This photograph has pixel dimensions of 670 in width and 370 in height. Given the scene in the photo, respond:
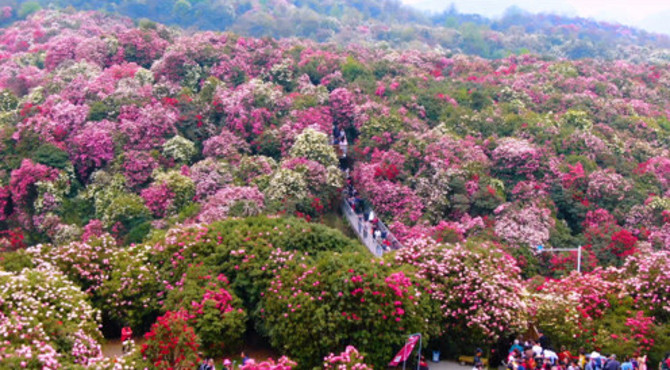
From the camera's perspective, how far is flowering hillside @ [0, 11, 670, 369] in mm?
17781

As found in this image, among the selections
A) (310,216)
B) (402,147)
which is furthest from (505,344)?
(402,147)

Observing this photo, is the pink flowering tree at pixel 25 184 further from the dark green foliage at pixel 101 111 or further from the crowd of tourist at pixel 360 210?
the crowd of tourist at pixel 360 210

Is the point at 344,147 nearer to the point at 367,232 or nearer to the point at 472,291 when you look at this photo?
the point at 367,232

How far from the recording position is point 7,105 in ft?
135

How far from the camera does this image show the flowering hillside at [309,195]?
17.8 meters

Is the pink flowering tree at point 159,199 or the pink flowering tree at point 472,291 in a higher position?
the pink flowering tree at point 472,291

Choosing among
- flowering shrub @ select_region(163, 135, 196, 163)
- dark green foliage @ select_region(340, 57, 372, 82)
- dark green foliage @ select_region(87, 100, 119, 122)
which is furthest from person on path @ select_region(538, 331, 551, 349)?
dark green foliage @ select_region(340, 57, 372, 82)

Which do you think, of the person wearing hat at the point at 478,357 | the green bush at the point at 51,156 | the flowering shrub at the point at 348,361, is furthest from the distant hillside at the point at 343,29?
the flowering shrub at the point at 348,361

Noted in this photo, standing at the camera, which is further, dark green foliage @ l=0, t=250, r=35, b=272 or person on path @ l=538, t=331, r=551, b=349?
dark green foliage @ l=0, t=250, r=35, b=272

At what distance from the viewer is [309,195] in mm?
31016

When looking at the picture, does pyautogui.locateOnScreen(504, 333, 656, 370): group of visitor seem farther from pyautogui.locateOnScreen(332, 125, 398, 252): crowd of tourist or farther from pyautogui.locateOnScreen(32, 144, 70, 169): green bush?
pyautogui.locateOnScreen(32, 144, 70, 169): green bush

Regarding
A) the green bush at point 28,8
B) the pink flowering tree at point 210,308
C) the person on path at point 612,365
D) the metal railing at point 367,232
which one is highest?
the green bush at point 28,8

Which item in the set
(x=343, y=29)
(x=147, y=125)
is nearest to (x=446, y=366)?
(x=147, y=125)

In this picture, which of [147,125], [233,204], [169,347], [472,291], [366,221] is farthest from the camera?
[147,125]
